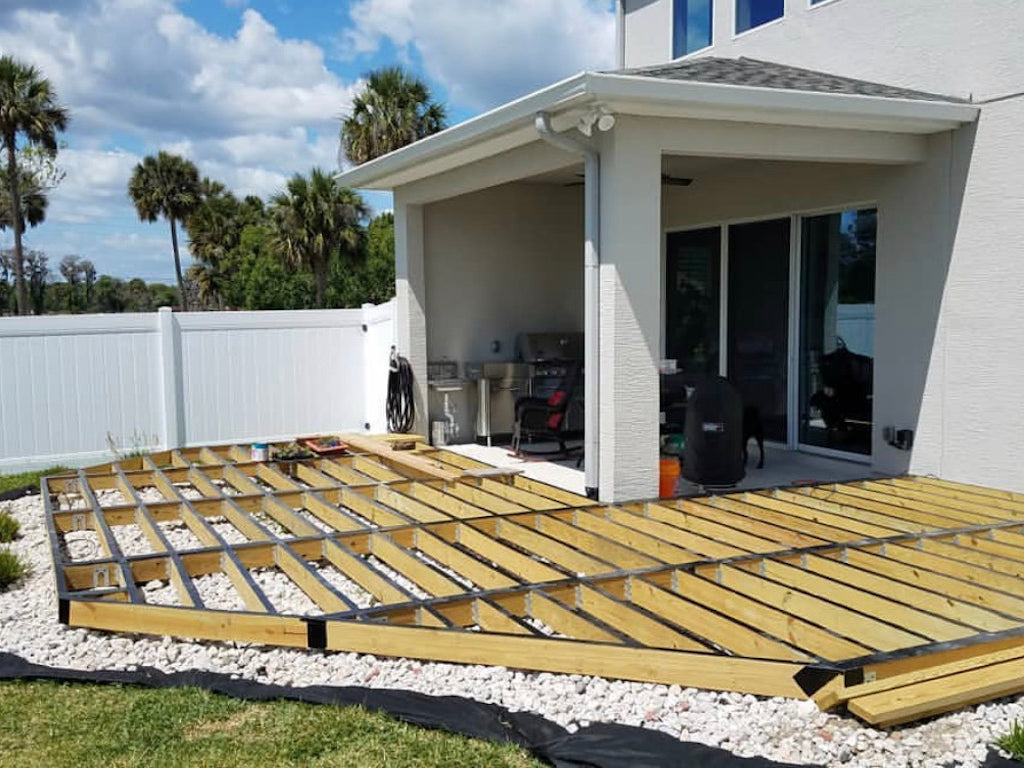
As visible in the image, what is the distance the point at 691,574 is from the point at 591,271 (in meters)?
2.83

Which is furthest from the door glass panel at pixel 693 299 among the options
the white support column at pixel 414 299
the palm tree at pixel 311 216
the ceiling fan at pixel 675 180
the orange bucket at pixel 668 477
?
the palm tree at pixel 311 216

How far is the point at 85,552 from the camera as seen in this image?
19.7 ft

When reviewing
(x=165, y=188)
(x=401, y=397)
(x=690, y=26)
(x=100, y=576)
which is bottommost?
(x=100, y=576)

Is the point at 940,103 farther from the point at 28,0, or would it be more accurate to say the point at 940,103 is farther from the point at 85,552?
the point at 28,0

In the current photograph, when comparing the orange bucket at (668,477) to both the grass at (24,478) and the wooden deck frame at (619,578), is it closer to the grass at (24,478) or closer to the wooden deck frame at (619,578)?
the wooden deck frame at (619,578)

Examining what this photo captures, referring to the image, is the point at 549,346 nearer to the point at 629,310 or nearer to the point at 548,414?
the point at 548,414

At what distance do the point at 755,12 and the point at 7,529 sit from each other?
8318 millimetres

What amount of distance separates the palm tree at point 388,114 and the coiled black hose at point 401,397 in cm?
1422

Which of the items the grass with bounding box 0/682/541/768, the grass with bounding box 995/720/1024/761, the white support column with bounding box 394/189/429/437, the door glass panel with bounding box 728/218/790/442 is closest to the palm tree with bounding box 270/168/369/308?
the white support column with bounding box 394/189/429/437

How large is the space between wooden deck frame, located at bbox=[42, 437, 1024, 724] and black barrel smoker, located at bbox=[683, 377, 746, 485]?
1.78ft

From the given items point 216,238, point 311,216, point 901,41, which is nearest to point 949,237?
point 901,41

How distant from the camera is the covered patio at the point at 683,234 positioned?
6449 millimetres

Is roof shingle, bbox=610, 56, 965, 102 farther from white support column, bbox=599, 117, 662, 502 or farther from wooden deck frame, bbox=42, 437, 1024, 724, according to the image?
wooden deck frame, bbox=42, 437, 1024, 724

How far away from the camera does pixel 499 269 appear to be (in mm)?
10492
